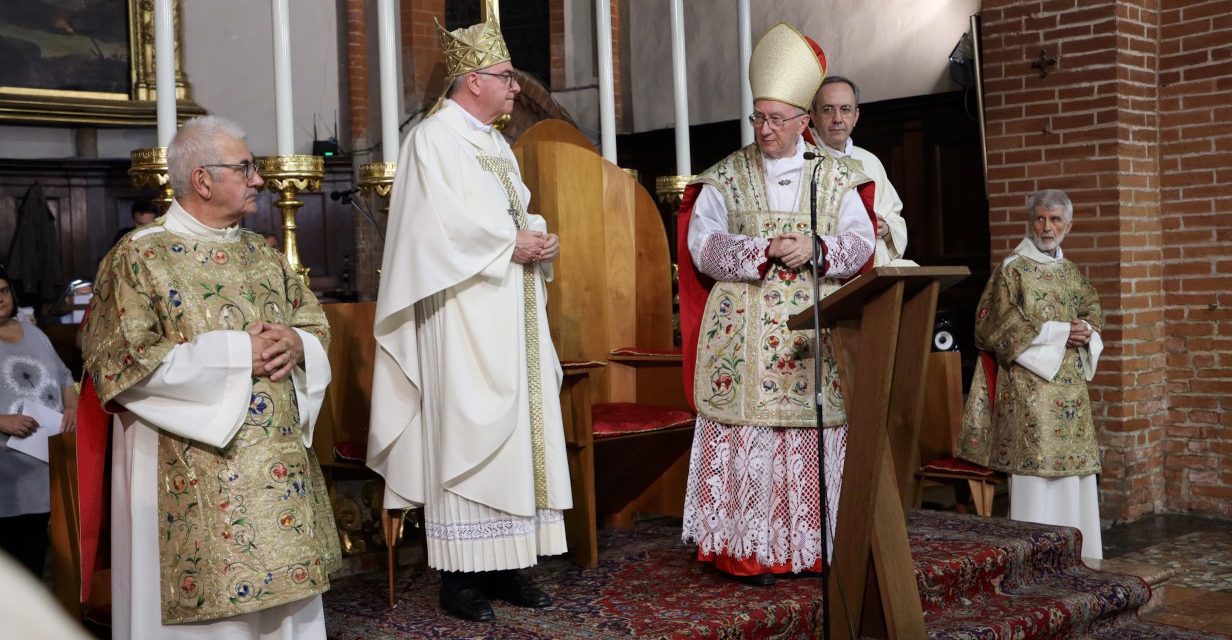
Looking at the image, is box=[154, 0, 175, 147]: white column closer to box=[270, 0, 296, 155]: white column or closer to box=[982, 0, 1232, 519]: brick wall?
box=[270, 0, 296, 155]: white column

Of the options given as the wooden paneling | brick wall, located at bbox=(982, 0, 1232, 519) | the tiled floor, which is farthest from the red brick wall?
the wooden paneling

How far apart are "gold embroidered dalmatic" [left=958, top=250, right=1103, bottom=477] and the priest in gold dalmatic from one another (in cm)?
338

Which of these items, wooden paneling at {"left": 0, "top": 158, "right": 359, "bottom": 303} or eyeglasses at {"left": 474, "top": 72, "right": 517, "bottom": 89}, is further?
wooden paneling at {"left": 0, "top": 158, "right": 359, "bottom": 303}

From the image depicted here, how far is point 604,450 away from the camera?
15.5ft

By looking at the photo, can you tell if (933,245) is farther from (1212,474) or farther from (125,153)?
(125,153)

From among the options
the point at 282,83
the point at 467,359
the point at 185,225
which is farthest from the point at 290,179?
the point at 185,225

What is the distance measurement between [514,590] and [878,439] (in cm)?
117

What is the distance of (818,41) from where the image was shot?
8.88 meters

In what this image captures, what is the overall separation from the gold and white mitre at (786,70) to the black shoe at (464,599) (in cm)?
169

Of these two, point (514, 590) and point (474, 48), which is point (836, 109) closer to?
point (474, 48)

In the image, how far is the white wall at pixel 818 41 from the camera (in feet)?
27.1

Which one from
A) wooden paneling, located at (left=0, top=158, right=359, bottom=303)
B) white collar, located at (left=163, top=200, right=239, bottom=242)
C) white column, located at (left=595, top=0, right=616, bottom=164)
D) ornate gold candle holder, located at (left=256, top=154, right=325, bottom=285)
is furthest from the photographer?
wooden paneling, located at (left=0, top=158, right=359, bottom=303)

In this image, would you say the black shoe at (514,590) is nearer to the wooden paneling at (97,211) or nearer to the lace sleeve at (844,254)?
the lace sleeve at (844,254)

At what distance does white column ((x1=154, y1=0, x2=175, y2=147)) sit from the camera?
3711mm
